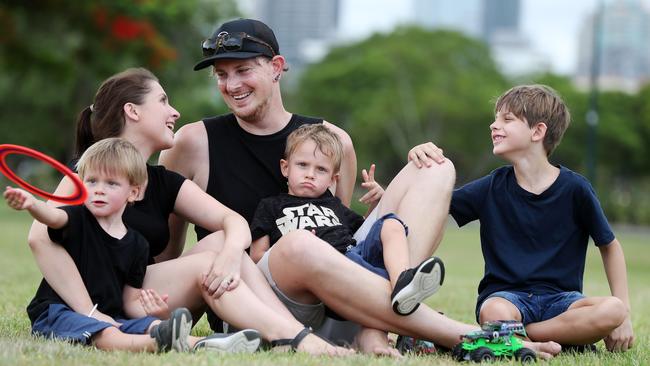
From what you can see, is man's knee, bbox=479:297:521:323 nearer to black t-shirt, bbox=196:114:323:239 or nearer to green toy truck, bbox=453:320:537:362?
green toy truck, bbox=453:320:537:362

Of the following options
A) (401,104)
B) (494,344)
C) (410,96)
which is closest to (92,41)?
(494,344)

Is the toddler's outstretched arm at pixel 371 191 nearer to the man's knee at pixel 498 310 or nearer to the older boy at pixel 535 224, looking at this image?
the older boy at pixel 535 224

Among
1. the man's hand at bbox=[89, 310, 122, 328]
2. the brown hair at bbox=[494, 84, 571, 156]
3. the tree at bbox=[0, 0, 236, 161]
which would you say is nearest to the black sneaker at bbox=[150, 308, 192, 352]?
the man's hand at bbox=[89, 310, 122, 328]

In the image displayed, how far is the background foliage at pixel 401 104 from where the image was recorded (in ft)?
121

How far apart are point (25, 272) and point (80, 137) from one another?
19.8 ft

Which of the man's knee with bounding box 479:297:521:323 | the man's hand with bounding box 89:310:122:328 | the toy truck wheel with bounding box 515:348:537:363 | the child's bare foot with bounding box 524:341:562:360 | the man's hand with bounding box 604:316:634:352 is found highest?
the man's hand with bounding box 89:310:122:328

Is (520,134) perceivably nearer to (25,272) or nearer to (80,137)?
(80,137)

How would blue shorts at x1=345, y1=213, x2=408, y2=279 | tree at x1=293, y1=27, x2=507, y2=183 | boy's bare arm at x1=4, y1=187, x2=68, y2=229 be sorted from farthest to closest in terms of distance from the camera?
tree at x1=293, y1=27, x2=507, y2=183, blue shorts at x1=345, y1=213, x2=408, y2=279, boy's bare arm at x1=4, y1=187, x2=68, y2=229

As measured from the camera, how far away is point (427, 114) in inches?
2286

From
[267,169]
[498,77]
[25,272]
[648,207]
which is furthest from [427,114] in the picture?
[267,169]

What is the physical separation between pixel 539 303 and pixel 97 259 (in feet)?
7.10

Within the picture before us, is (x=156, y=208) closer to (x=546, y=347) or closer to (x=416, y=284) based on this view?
(x=416, y=284)

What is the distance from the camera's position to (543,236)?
514cm

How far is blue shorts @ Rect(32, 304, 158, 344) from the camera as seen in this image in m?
4.34
